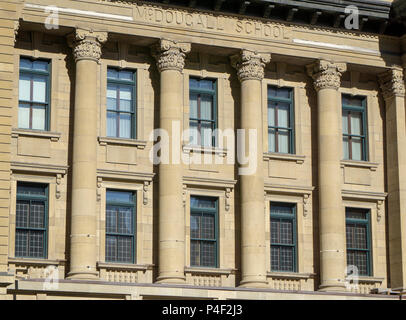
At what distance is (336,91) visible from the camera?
44.8m

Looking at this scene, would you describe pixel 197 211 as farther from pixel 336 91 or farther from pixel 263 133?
pixel 336 91

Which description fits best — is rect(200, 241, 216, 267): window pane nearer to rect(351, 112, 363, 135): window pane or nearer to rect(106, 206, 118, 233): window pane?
rect(106, 206, 118, 233): window pane

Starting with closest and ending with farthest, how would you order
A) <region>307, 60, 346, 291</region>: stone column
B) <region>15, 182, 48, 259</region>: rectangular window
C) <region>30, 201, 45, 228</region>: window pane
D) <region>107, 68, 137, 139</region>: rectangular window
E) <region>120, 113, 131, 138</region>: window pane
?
<region>15, 182, 48, 259</region>: rectangular window
<region>30, 201, 45, 228</region>: window pane
<region>107, 68, 137, 139</region>: rectangular window
<region>120, 113, 131, 138</region>: window pane
<region>307, 60, 346, 291</region>: stone column

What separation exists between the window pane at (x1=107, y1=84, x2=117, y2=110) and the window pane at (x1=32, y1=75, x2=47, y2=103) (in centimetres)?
240

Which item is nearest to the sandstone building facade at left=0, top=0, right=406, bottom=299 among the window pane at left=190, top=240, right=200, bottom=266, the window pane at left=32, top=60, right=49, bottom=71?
the window pane at left=190, top=240, right=200, bottom=266

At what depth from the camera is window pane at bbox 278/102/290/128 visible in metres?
44.7

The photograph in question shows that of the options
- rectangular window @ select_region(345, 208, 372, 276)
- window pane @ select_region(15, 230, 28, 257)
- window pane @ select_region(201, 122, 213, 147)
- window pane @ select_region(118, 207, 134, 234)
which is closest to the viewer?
window pane @ select_region(15, 230, 28, 257)

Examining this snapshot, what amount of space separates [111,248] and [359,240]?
10.4 m

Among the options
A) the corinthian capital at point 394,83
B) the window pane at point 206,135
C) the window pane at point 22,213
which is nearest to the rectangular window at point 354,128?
the corinthian capital at point 394,83

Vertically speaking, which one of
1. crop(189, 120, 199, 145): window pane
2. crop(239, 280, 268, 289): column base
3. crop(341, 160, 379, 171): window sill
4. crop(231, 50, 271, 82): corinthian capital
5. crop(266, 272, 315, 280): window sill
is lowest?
crop(239, 280, 268, 289): column base

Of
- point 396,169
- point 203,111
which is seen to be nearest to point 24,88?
point 203,111

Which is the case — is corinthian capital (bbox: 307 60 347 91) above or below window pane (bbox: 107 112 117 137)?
above

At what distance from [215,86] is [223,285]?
7.76 m
